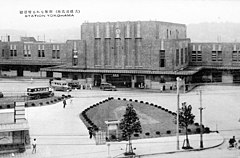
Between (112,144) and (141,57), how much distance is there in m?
31.8

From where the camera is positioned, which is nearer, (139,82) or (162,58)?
(162,58)

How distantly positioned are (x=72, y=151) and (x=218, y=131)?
575 inches

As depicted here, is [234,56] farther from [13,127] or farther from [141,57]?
[13,127]

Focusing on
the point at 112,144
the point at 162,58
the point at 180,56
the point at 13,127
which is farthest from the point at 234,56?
the point at 13,127

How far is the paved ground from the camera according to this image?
101ft

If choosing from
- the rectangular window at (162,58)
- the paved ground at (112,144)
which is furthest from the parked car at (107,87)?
the rectangular window at (162,58)

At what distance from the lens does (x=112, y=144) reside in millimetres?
32812

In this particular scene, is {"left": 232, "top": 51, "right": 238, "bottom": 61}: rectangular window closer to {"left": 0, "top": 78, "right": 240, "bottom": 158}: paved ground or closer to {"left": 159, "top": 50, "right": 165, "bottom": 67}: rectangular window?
{"left": 0, "top": 78, "right": 240, "bottom": 158}: paved ground

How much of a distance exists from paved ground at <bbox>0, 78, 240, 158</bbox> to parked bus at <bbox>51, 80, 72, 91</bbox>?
221 cm

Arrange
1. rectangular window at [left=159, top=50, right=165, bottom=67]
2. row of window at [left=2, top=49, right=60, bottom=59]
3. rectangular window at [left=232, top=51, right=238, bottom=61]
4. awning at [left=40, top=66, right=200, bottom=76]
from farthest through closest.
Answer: row of window at [left=2, top=49, right=60, bottom=59] < rectangular window at [left=232, top=51, right=238, bottom=61] < rectangular window at [left=159, top=50, right=165, bottom=67] < awning at [left=40, top=66, right=200, bottom=76]

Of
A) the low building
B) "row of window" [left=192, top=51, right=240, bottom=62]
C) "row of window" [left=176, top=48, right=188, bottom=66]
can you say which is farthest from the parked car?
the low building

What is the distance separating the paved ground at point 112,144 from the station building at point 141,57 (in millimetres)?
4787

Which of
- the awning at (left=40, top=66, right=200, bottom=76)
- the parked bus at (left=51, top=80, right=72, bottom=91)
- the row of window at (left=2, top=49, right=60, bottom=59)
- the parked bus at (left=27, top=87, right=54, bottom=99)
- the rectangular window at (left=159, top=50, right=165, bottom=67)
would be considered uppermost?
the row of window at (left=2, top=49, right=60, bottom=59)

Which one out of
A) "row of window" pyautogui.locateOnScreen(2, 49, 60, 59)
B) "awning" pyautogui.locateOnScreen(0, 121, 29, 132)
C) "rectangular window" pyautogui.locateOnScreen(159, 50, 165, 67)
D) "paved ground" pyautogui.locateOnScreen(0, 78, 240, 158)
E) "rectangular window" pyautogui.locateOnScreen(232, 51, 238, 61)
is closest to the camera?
"paved ground" pyautogui.locateOnScreen(0, 78, 240, 158)
